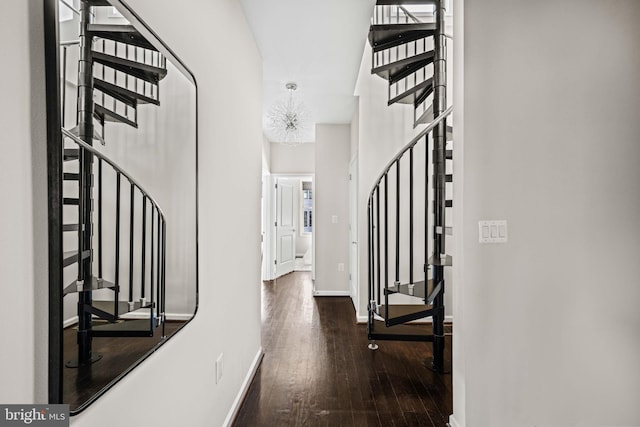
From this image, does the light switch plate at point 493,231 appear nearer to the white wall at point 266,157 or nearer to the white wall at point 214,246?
the white wall at point 214,246

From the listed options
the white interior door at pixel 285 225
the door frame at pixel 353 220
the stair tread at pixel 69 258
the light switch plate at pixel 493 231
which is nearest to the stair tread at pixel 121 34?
the stair tread at pixel 69 258

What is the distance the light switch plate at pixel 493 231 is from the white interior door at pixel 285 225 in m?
4.88

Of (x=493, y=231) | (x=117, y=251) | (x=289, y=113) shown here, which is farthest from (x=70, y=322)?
(x=289, y=113)

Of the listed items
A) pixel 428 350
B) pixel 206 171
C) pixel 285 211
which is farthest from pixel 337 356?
pixel 285 211

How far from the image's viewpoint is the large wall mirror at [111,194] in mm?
699

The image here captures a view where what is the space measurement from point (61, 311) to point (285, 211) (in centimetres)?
596

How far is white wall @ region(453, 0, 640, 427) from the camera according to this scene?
1.73 m

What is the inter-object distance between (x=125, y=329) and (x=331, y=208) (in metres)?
4.42

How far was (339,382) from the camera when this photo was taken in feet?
8.16

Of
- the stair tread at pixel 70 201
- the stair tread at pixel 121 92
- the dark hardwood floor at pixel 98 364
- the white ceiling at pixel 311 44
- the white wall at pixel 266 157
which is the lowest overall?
the dark hardwood floor at pixel 98 364

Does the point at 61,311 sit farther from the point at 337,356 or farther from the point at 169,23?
the point at 337,356

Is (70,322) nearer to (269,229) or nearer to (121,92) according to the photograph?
(121,92)

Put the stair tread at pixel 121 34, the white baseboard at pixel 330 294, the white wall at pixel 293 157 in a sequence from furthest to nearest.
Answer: the white wall at pixel 293 157, the white baseboard at pixel 330 294, the stair tread at pixel 121 34

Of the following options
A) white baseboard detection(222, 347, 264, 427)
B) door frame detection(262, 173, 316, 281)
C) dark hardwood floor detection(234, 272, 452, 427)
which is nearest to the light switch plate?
dark hardwood floor detection(234, 272, 452, 427)
